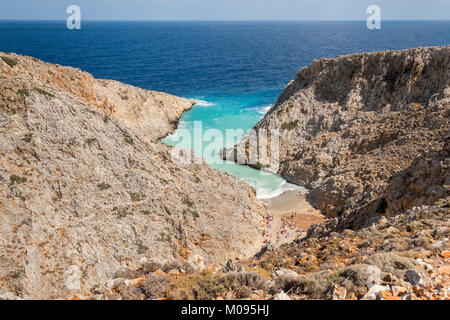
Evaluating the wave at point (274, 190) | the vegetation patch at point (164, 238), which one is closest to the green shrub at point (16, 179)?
the vegetation patch at point (164, 238)

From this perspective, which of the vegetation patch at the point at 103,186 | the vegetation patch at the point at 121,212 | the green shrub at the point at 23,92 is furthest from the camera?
the green shrub at the point at 23,92

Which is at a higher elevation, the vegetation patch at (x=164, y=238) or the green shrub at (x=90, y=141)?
the green shrub at (x=90, y=141)

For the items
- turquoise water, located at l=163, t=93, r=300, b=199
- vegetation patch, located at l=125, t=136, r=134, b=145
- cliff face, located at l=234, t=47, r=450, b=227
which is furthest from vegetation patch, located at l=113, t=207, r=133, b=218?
turquoise water, located at l=163, t=93, r=300, b=199

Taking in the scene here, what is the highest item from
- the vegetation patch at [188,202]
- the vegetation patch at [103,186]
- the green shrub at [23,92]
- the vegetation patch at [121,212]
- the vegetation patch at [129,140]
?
the green shrub at [23,92]

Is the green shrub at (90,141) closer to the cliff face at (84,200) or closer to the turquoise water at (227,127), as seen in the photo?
the cliff face at (84,200)

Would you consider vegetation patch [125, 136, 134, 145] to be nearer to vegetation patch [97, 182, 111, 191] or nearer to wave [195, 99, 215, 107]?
vegetation patch [97, 182, 111, 191]

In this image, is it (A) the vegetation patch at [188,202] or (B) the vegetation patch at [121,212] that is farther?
(A) the vegetation patch at [188,202]

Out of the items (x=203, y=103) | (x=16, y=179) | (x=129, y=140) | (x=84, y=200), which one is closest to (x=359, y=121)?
(x=129, y=140)
